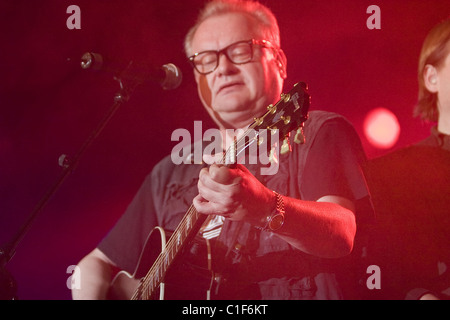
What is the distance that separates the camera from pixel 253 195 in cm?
109

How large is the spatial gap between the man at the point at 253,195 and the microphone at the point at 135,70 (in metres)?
0.27

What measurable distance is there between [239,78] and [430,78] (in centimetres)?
98

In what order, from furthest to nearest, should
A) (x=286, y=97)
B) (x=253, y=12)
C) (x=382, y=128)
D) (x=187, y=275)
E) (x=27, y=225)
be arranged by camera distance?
(x=382, y=128) → (x=253, y=12) → (x=187, y=275) → (x=27, y=225) → (x=286, y=97)

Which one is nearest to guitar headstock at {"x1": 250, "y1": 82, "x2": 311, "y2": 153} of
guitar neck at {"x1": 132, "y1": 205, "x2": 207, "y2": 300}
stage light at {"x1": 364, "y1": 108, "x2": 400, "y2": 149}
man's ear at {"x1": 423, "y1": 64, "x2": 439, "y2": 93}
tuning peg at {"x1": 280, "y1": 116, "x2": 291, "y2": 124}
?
tuning peg at {"x1": 280, "y1": 116, "x2": 291, "y2": 124}

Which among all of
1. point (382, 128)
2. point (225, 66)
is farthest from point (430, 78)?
point (225, 66)

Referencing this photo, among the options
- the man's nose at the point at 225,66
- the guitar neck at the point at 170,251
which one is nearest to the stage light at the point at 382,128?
the man's nose at the point at 225,66

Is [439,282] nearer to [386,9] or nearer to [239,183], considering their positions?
[239,183]

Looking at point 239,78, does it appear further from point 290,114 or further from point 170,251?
point 170,251

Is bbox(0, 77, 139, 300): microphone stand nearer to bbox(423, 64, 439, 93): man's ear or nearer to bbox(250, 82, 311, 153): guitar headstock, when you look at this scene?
bbox(250, 82, 311, 153): guitar headstock

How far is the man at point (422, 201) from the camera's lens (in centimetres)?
177
